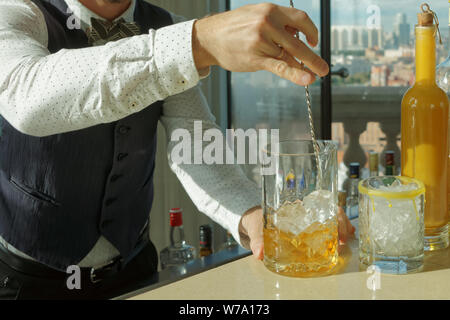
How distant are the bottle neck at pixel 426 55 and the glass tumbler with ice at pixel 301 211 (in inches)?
8.3

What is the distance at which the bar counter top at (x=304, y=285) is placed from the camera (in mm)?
667

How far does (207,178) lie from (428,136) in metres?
0.45

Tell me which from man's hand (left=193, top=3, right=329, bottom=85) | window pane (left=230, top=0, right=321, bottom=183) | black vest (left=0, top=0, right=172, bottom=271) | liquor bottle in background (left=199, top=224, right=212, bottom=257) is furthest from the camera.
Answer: window pane (left=230, top=0, right=321, bottom=183)

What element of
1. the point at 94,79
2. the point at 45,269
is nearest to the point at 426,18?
the point at 94,79

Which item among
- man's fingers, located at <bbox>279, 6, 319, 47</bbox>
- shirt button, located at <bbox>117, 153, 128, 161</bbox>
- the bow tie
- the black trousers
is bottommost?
the black trousers

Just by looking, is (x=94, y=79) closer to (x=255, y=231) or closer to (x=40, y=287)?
(x=255, y=231)

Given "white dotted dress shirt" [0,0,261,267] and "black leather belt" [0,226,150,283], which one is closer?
"white dotted dress shirt" [0,0,261,267]

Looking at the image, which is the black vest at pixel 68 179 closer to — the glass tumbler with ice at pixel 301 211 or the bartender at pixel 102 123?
the bartender at pixel 102 123

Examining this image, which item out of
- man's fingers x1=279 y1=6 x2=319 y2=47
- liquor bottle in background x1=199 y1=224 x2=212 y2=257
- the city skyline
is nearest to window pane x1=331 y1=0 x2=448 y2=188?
the city skyline

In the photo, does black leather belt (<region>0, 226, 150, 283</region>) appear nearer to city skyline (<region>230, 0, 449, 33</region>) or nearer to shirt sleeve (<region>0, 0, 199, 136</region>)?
shirt sleeve (<region>0, 0, 199, 136</region>)

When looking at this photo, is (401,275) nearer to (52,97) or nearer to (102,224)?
(52,97)

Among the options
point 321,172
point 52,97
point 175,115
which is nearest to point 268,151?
point 321,172

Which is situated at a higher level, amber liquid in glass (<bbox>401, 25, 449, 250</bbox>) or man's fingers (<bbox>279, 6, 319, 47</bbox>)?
man's fingers (<bbox>279, 6, 319, 47</bbox>)

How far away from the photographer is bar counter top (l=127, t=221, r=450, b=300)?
2.19 ft
